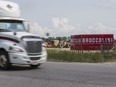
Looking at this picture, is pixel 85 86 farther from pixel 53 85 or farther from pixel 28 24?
pixel 28 24

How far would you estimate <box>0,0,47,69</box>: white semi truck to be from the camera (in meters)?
18.1

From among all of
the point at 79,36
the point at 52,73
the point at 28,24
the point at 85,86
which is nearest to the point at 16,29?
the point at 28,24

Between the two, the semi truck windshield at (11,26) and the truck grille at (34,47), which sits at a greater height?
the semi truck windshield at (11,26)

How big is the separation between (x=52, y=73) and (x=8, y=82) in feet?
10.5

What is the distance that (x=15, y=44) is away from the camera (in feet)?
59.5

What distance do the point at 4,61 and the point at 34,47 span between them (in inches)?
63.3

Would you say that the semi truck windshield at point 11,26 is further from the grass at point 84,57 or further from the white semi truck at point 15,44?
the grass at point 84,57

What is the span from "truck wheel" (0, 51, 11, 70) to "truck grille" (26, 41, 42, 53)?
110 cm

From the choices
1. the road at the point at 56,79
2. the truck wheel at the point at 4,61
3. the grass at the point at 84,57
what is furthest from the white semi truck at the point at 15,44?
the grass at the point at 84,57

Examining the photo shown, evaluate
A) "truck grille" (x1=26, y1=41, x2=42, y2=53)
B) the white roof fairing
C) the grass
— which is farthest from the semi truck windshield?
the grass

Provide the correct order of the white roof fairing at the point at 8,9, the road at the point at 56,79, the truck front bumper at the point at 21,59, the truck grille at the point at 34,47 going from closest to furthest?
the road at the point at 56,79, the truck front bumper at the point at 21,59, the truck grille at the point at 34,47, the white roof fairing at the point at 8,9

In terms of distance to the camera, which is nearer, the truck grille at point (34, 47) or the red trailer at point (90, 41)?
the truck grille at point (34, 47)

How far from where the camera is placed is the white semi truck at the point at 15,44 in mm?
18078

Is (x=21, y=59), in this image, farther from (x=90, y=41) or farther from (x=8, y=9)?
(x=90, y=41)
